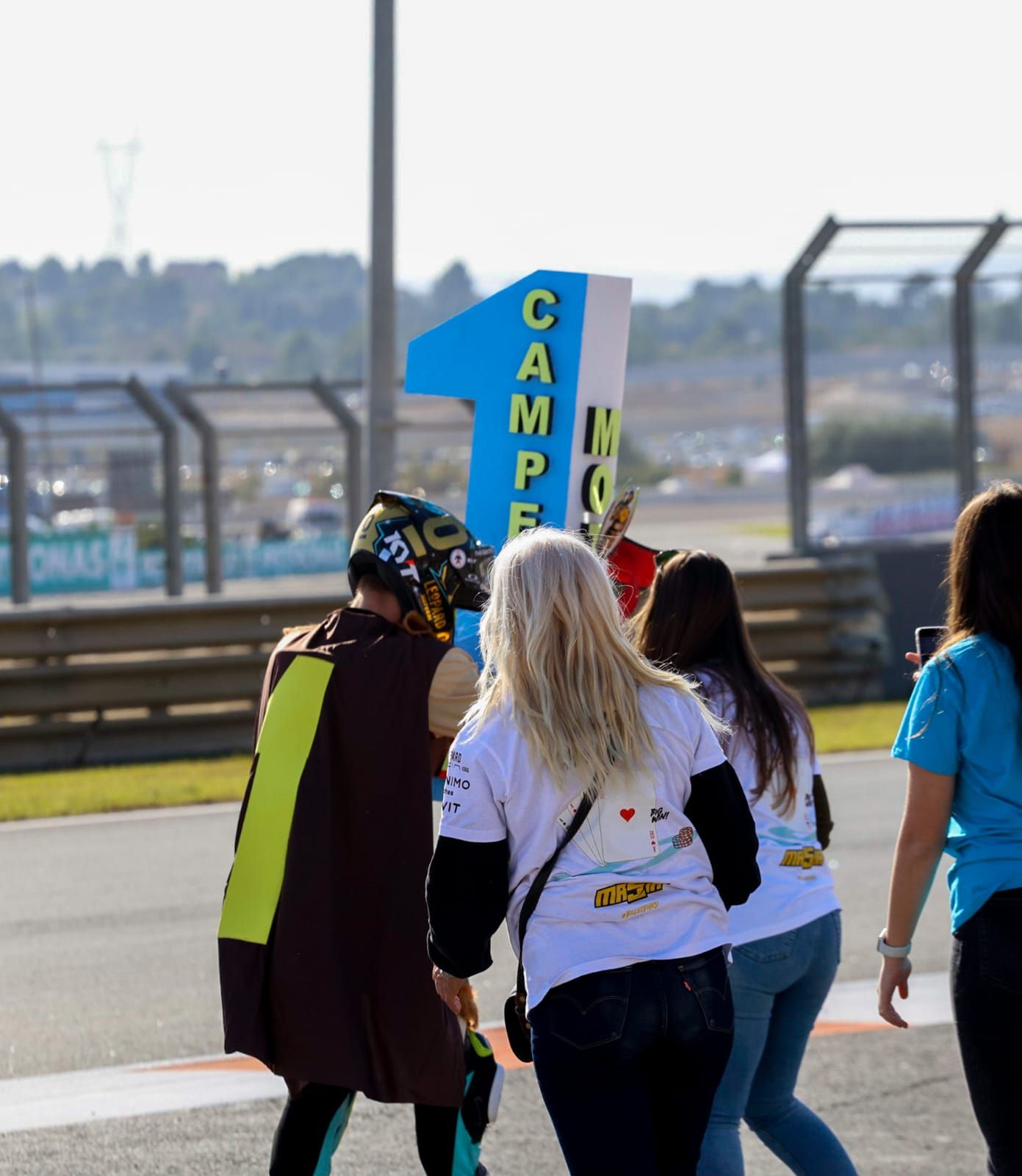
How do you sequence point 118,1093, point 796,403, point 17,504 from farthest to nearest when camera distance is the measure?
point 17,504 < point 796,403 < point 118,1093

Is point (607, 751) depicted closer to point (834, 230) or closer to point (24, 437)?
point (834, 230)

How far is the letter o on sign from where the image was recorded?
434cm

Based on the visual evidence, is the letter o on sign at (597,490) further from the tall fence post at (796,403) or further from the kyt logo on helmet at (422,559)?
the tall fence post at (796,403)

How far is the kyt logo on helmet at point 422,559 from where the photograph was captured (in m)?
3.63

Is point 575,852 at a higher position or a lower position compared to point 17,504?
lower

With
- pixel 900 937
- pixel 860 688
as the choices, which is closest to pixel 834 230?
pixel 860 688

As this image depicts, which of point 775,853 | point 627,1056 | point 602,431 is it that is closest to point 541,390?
point 602,431

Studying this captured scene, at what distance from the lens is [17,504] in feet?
46.9

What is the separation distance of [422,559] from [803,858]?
1121 mm

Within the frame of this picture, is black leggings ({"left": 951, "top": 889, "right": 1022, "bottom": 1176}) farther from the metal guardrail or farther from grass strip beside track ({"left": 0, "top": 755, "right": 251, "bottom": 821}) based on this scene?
the metal guardrail

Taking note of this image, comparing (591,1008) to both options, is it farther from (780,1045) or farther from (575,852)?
(780,1045)

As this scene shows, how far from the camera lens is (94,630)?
10.8 meters

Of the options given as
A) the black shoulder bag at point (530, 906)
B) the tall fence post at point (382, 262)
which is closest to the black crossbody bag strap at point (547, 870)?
the black shoulder bag at point (530, 906)

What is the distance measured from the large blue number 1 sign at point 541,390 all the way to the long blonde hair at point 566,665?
1.39 m
